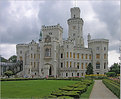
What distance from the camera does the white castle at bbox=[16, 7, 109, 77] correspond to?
56.2m

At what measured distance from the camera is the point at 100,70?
6016 cm

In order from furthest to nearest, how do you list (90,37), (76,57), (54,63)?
(90,37)
(76,57)
(54,63)

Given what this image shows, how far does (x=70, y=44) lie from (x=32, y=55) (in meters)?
13.0

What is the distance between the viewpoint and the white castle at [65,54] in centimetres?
5622

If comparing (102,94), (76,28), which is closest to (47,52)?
(76,28)

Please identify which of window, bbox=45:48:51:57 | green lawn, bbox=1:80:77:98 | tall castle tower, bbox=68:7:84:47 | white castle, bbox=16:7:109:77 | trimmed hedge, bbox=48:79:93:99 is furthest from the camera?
tall castle tower, bbox=68:7:84:47

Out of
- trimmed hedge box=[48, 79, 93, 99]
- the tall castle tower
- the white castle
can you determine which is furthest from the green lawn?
the tall castle tower

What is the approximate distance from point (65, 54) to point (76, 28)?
13.0 meters

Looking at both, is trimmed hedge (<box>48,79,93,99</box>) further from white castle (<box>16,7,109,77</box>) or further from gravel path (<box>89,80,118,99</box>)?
white castle (<box>16,7,109,77</box>)

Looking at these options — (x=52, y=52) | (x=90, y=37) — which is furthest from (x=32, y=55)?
(x=90, y=37)

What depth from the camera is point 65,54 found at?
56.8 metres

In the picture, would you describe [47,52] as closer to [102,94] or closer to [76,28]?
[76,28]

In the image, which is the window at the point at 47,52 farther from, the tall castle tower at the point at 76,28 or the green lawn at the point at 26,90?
the green lawn at the point at 26,90

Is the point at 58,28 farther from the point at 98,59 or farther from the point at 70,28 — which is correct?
the point at 98,59
